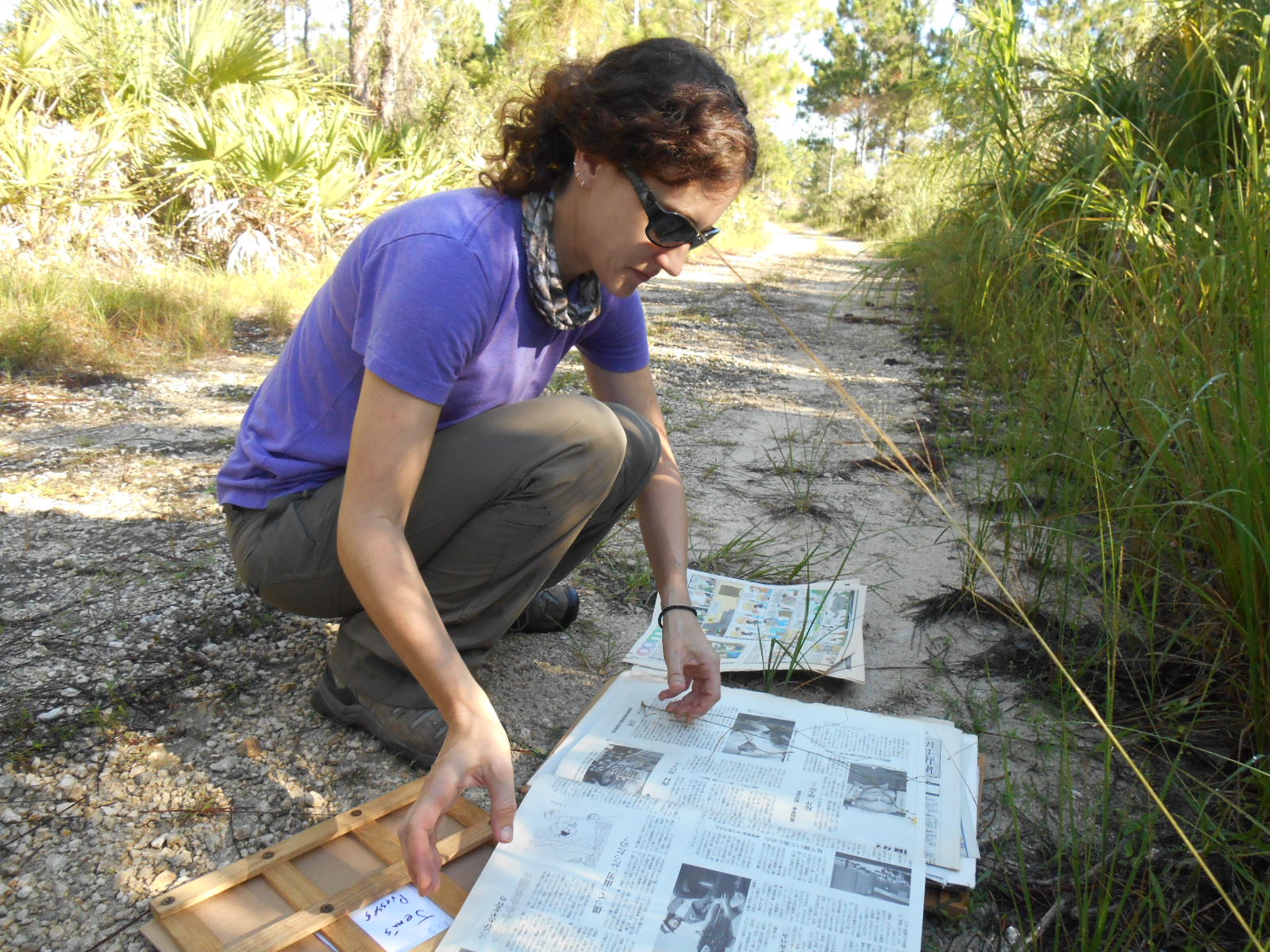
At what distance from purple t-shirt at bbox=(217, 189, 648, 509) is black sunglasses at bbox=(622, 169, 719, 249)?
0.19m

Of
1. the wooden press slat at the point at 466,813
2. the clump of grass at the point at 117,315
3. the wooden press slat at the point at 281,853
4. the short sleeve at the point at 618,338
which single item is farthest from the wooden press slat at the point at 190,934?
the clump of grass at the point at 117,315

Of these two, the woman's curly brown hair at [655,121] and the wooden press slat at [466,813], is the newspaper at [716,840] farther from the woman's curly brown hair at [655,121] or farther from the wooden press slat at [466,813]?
the woman's curly brown hair at [655,121]

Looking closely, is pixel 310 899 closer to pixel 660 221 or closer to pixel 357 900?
pixel 357 900

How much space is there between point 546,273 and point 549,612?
763mm

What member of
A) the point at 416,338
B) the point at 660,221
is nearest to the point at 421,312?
the point at 416,338

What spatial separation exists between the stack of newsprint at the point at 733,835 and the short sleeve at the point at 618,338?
601 mm

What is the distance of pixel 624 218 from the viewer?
1266 mm

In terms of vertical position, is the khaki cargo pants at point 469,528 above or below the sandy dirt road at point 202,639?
above

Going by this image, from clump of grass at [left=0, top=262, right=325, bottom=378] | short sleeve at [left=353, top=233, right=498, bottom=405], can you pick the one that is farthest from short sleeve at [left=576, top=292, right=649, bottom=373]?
clump of grass at [left=0, top=262, right=325, bottom=378]

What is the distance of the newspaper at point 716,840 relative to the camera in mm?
1013

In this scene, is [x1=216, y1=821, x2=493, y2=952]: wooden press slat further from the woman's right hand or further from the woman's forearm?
the woman's forearm

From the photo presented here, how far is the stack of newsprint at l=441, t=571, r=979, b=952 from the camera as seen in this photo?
1.01 meters

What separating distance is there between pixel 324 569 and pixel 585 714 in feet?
1.48

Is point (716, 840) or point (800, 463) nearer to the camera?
point (716, 840)
